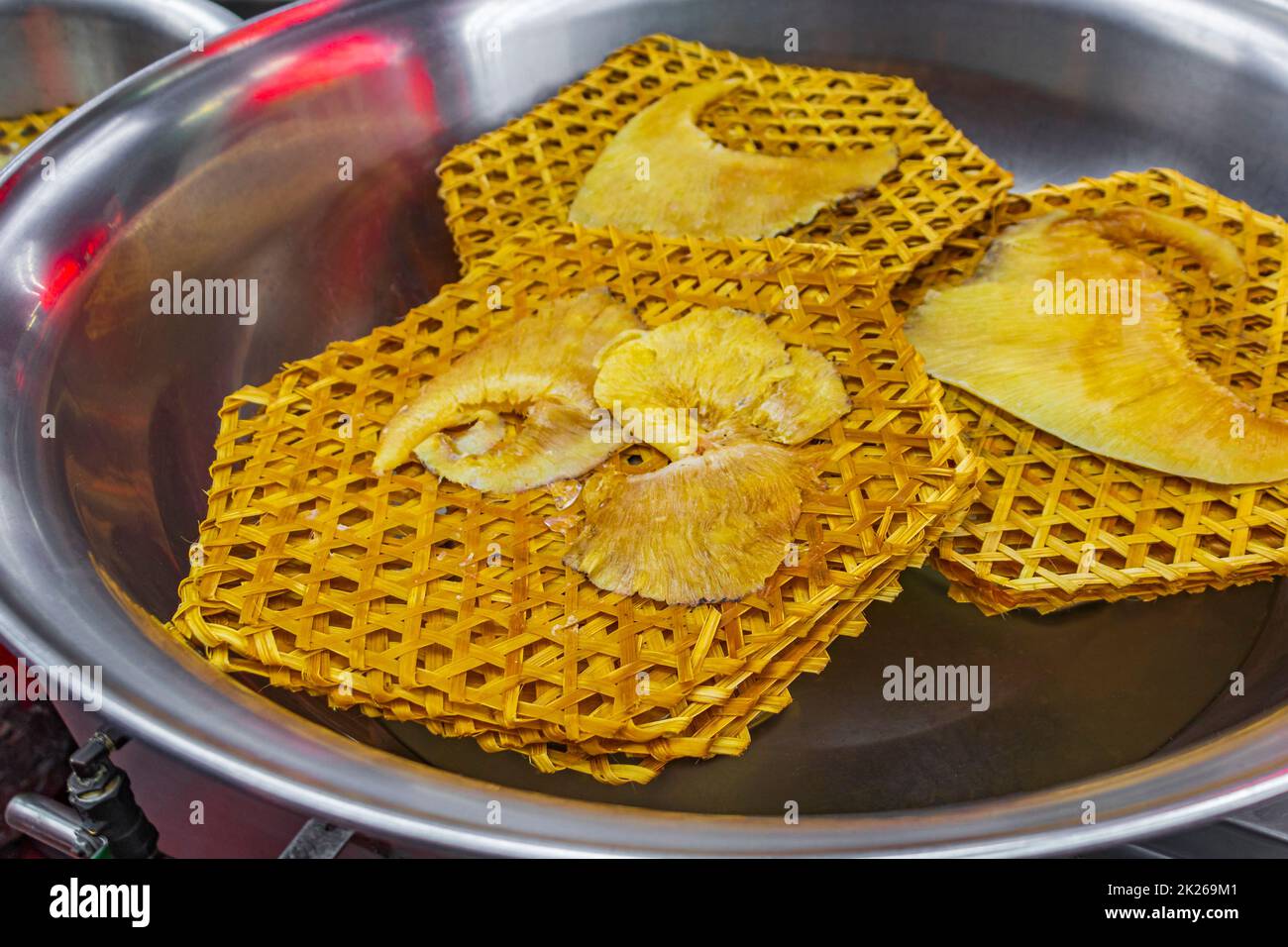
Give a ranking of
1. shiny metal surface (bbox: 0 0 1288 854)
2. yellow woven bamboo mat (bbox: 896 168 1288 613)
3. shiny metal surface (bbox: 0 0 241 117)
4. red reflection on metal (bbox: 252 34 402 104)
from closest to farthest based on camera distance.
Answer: shiny metal surface (bbox: 0 0 1288 854), yellow woven bamboo mat (bbox: 896 168 1288 613), red reflection on metal (bbox: 252 34 402 104), shiny metal surface (bbox: 0 0 241 117)

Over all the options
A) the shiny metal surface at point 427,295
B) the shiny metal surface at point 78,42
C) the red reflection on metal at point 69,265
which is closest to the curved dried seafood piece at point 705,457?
the shiny metal surface at point 427,295

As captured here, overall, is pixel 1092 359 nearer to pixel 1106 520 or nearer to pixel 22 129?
pixel 1106 520

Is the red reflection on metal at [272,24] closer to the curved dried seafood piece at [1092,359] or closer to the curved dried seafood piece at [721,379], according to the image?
the curved dried seafood piece at [721,379]

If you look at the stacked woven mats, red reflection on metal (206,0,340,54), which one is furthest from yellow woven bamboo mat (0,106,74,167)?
the stacked woven mats

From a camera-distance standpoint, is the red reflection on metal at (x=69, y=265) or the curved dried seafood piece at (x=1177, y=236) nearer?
the red reflection on metal at (x=69, y=265)

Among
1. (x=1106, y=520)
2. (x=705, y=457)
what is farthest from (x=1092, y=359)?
(x=705, y=457)

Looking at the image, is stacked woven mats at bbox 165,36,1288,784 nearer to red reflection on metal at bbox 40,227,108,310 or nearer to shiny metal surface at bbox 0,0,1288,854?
shiny metal surface at bbox 0,0,1288,854
